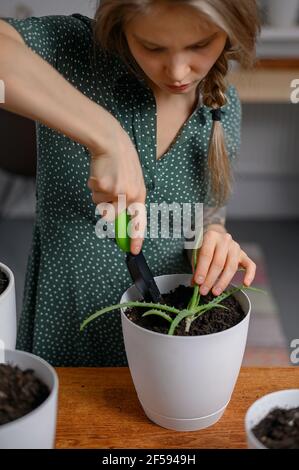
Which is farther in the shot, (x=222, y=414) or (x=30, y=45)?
(x=30, y=45)

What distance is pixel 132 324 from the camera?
664 mm

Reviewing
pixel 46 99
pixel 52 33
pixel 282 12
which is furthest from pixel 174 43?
pixel 282 12

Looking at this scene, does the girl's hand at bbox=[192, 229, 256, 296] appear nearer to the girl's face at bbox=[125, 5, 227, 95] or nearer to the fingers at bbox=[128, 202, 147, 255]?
the fingers at bbox=[128, 202, 147, 255]

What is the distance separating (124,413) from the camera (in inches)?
28.1

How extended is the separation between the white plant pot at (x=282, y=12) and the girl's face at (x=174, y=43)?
184 cm

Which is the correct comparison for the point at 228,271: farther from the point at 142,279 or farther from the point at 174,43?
the point at 174,43

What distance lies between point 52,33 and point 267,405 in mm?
574

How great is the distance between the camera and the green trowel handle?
686 millimetres

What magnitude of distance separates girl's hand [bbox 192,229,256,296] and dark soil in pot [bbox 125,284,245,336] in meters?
0.02

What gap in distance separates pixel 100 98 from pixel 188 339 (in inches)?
17.1

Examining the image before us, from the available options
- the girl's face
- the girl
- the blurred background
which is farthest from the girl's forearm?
the blurred background

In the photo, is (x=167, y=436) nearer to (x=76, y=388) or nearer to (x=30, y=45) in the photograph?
(x=76, y=388)

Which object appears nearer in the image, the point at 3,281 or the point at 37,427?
the point at 37,427

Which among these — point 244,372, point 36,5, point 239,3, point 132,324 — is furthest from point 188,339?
point 36,5
